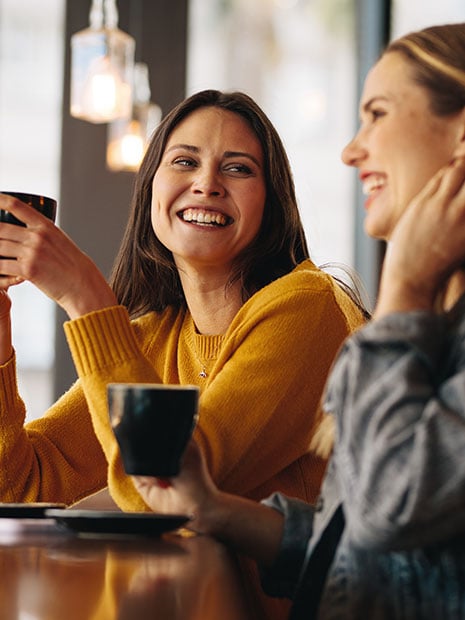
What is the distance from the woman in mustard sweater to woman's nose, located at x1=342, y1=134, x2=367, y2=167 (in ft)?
1.36

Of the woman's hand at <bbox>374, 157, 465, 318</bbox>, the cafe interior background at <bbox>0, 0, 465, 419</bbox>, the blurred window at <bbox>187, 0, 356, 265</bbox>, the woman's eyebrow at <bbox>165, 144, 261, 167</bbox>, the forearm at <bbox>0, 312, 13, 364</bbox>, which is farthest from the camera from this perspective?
the blurred window at <bbox>187, 0, 356, 265</bbox>

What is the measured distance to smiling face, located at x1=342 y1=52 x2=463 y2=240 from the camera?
106 cm

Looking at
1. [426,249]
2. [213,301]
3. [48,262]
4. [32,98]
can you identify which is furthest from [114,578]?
[32,98]

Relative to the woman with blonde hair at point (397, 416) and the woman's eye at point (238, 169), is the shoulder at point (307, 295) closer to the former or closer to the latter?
the woman's eye at point (238, 169)

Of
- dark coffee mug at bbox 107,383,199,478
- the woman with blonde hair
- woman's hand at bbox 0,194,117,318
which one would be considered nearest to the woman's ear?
the woman with blonde hair

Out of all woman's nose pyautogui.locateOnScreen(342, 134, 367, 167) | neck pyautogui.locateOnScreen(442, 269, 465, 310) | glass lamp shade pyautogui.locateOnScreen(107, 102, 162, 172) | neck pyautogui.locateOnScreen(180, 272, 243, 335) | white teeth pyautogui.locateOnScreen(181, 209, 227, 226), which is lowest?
neck pyautogui.locateOnScreen(180, 272, 243, 335)

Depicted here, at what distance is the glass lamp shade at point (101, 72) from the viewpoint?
139 inches

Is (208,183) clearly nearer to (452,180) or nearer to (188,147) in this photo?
(188,147)

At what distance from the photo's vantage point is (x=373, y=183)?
111 cm

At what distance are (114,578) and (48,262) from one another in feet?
2.30

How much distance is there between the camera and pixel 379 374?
2.85 feet

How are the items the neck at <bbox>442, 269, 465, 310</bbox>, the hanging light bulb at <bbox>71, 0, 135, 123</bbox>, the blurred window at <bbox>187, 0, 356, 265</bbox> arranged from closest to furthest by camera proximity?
1. the neck at <bbox>442, 269, 465, 310</bbox>
2. the hanging light bulb at <bbox>71, 0, 135, 123</bbox>
3. the blurred window at <bbox>187, 0, 356, 265</bbox>

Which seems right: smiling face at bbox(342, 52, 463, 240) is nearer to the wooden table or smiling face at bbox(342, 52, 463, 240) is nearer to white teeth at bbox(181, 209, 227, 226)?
the wooden table

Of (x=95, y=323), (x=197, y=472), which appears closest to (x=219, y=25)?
(x=95, y=323)
